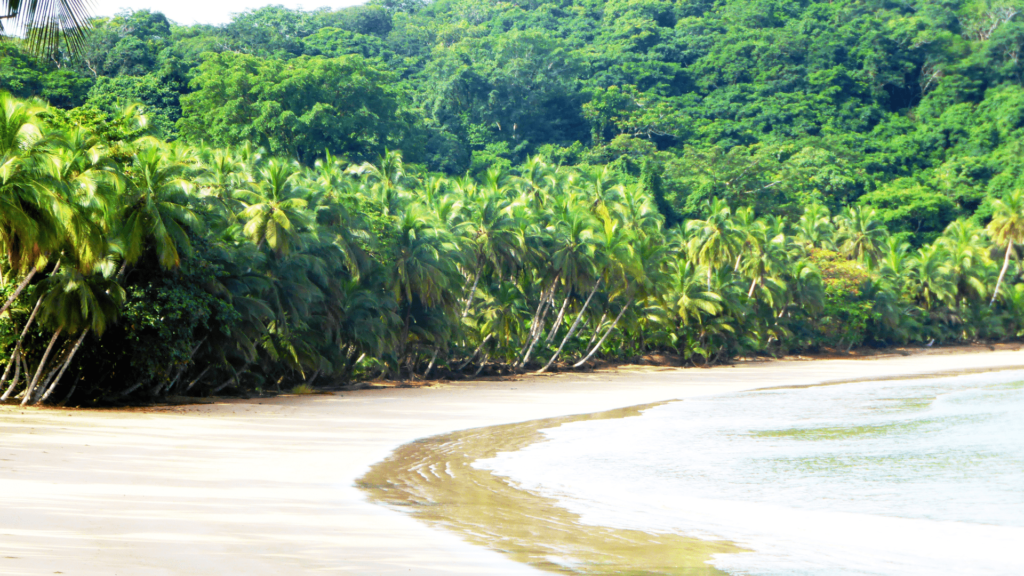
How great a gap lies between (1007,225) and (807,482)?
5398 cm

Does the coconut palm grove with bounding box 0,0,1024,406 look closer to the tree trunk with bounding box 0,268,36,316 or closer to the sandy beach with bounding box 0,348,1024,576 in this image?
the tree trunk with bounding box 0,268,36,316

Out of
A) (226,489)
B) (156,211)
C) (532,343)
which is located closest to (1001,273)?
(532,343)

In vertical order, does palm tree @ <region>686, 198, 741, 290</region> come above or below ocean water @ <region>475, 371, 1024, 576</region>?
above

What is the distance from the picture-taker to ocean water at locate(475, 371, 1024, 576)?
31.3ft

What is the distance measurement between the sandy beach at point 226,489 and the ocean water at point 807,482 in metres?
2.52

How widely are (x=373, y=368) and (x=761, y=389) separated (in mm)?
13878

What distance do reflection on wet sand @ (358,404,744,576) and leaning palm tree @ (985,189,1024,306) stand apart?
55601 millimetres

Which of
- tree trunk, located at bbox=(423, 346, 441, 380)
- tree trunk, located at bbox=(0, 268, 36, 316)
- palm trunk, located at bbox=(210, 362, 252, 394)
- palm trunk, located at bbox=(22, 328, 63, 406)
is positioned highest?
tree trunk, located at bbox=(0, 268, 36, 316)

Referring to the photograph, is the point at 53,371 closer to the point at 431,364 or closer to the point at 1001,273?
the point at 431,364

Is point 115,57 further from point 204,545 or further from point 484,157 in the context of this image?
point 204,545

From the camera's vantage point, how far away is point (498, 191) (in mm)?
40969

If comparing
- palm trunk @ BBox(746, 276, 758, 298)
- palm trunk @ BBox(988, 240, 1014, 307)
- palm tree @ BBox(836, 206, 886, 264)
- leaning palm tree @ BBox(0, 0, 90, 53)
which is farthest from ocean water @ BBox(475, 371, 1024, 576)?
palm trunk @ BBox(988, 240, 1014, 307)

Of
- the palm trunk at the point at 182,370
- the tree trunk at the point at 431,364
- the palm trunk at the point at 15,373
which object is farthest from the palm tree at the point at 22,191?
the tree trunk at the point at 431,364

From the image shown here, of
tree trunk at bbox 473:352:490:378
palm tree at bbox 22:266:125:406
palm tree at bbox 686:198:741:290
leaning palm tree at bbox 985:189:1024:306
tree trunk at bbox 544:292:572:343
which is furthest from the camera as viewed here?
leaning palm tree at bbox 985:189:1024:306
